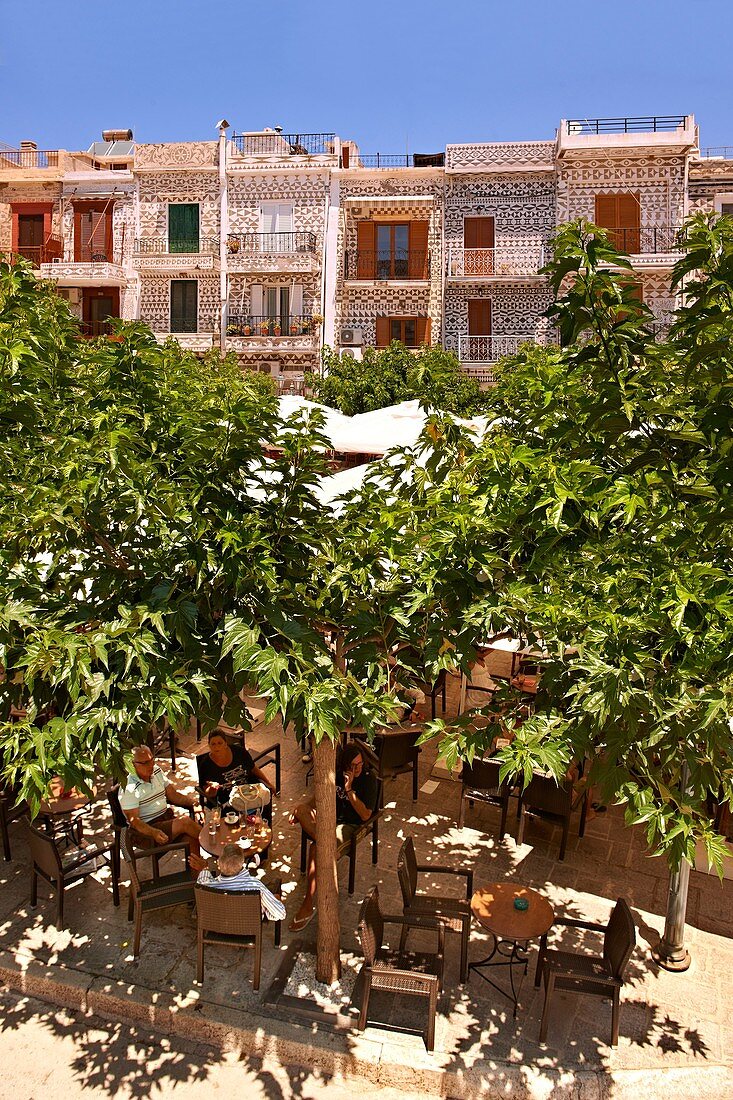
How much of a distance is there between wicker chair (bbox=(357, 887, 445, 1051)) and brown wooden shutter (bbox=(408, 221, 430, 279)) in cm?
2576

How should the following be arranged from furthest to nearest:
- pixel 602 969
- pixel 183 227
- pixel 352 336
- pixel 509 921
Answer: pixel 183 227 < pixel 352 336 < pixel 509 921 < pixel 602 969

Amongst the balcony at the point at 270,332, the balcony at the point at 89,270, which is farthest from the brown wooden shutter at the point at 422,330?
the balcony at the point at 89,270

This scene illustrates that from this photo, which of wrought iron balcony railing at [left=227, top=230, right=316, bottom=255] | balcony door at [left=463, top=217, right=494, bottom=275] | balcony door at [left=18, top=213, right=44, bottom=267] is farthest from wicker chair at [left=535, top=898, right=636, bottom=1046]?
balcony door at [left=18, top=213, right=44, bottom=267]

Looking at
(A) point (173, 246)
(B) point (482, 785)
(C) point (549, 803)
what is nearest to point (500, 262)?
(A) point (173, 246)

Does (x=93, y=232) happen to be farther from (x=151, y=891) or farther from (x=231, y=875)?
(x=231, y=875)

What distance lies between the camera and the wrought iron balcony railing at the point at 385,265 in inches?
1129

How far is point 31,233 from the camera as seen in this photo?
1185 inches

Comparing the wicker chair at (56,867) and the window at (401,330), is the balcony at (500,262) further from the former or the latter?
the wicker chair at (56,867)

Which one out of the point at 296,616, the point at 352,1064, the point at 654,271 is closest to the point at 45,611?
the point at 296,616

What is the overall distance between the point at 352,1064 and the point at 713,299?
5.51 meters

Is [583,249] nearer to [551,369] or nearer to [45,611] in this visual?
[551,369]

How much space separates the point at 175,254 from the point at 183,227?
1.11 m

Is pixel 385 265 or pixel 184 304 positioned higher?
pixel 385 265

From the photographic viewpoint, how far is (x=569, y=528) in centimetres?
455
